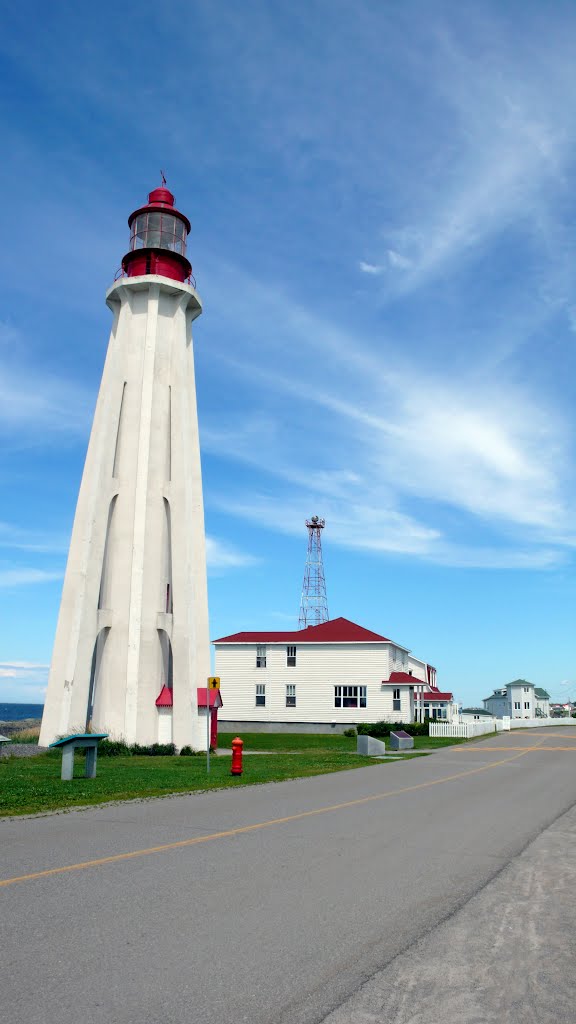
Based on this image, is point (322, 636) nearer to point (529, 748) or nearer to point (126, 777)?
point (529, 748)

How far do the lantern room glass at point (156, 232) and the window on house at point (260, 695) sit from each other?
30.6m

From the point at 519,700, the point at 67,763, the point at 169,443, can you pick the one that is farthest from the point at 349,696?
the point at 519,700

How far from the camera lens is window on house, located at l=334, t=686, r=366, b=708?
5169 cm

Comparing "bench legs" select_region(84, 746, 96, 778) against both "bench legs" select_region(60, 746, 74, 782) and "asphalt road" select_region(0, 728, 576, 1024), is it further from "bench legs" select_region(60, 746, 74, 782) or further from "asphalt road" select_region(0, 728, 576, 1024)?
"asphalt road" select_region(0, 728, 576, 1024)

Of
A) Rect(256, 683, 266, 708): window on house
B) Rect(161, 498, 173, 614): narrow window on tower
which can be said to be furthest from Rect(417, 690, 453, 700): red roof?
Rect(161, 498, 173, 614): narrow window on tower

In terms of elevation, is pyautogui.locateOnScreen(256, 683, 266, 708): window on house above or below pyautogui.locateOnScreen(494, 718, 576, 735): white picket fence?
above

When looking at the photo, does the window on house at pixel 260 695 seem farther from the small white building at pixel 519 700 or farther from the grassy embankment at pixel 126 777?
the small white building at pixel 519 700

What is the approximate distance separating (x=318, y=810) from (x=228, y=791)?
3228 millimetres

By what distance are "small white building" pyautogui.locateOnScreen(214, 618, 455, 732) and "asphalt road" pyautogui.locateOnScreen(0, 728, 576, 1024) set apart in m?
38.8

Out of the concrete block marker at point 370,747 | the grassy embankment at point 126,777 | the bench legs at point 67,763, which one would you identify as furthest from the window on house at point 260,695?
the bench legs at point 67,763

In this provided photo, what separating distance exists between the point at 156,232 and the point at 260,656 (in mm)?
30032

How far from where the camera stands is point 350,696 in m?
52.0

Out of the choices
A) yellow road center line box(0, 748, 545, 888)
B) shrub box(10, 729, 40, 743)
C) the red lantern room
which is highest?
the red lantern room

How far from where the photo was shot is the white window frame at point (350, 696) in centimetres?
5169
